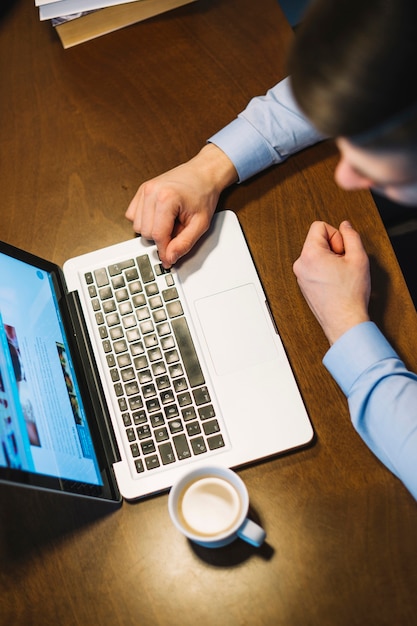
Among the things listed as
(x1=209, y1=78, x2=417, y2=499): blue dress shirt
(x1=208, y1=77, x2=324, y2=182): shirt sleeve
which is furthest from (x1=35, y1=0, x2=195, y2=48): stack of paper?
(x1=209, y1=78, x2=417, y2=499): blue dress shirt

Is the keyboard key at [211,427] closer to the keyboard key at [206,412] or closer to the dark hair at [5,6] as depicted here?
the keyboard key at [206,412]

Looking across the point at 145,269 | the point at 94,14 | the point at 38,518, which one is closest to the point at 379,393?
the point at 145,269

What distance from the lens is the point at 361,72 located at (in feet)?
1.41

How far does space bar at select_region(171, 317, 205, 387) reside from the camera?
85cm

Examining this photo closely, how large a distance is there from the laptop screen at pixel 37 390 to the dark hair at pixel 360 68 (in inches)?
18.5

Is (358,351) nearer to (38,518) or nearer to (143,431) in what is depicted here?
(143,431)

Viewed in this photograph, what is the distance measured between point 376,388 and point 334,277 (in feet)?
0.55

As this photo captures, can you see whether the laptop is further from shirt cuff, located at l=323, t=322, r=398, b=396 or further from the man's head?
the man's head

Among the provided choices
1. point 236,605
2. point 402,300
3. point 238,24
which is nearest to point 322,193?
point 402,300

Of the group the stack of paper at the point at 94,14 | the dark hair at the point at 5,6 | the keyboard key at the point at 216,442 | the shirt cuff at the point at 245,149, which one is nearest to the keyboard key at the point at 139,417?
the keyboard key at the point at 216,442

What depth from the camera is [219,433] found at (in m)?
0.82

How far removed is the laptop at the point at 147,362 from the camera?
0.78m

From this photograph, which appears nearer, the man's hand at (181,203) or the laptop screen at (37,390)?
the laptop screen at (37,390)

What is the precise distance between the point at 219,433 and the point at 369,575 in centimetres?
27
